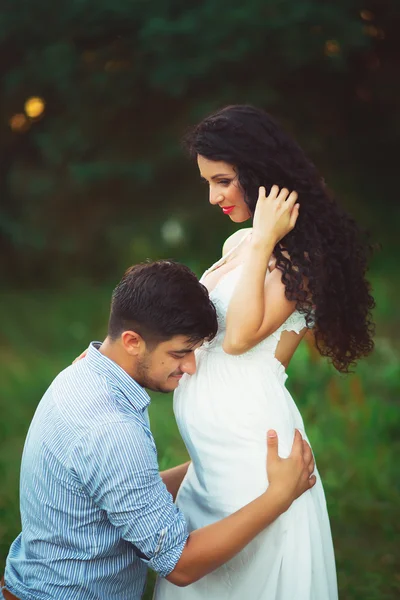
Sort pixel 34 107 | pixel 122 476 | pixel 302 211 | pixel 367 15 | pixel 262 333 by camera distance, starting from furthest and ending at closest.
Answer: pixel 34 107
pixel 367 15
pixel 302 211
pixel 262 333
pixel 122 476

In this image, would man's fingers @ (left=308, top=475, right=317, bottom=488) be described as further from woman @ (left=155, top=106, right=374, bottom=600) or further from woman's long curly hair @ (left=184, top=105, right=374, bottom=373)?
woman's long curly hair @ (left=184, top=105, right=374, bottom=373)

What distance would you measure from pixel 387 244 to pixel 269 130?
Answer: 8.21 meters

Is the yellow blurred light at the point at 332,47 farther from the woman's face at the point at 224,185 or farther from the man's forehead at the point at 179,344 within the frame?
the man's forehead at the point at 179,344

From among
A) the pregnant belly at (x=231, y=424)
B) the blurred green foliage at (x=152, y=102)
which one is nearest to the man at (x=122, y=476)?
the pregnant belly at (x=231, y=424)

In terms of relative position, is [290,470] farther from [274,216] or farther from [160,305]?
[274,216]

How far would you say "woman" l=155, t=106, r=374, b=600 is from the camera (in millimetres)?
2371

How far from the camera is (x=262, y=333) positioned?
250cm

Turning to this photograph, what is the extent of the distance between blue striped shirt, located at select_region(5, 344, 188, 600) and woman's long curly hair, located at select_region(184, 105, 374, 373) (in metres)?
0.73

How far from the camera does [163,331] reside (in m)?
2.14

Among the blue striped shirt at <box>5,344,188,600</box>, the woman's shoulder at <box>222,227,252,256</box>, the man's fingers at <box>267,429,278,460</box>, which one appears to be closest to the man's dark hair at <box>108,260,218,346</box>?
the blue striped shirt at <box>5,344,188,600</box>

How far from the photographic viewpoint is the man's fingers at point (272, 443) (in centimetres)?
230

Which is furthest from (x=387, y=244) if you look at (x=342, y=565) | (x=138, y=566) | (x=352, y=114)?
(x=138, y=566)

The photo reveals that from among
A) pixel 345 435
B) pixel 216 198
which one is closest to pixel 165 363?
pixel 216 198

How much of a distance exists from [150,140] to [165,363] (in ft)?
28.9
